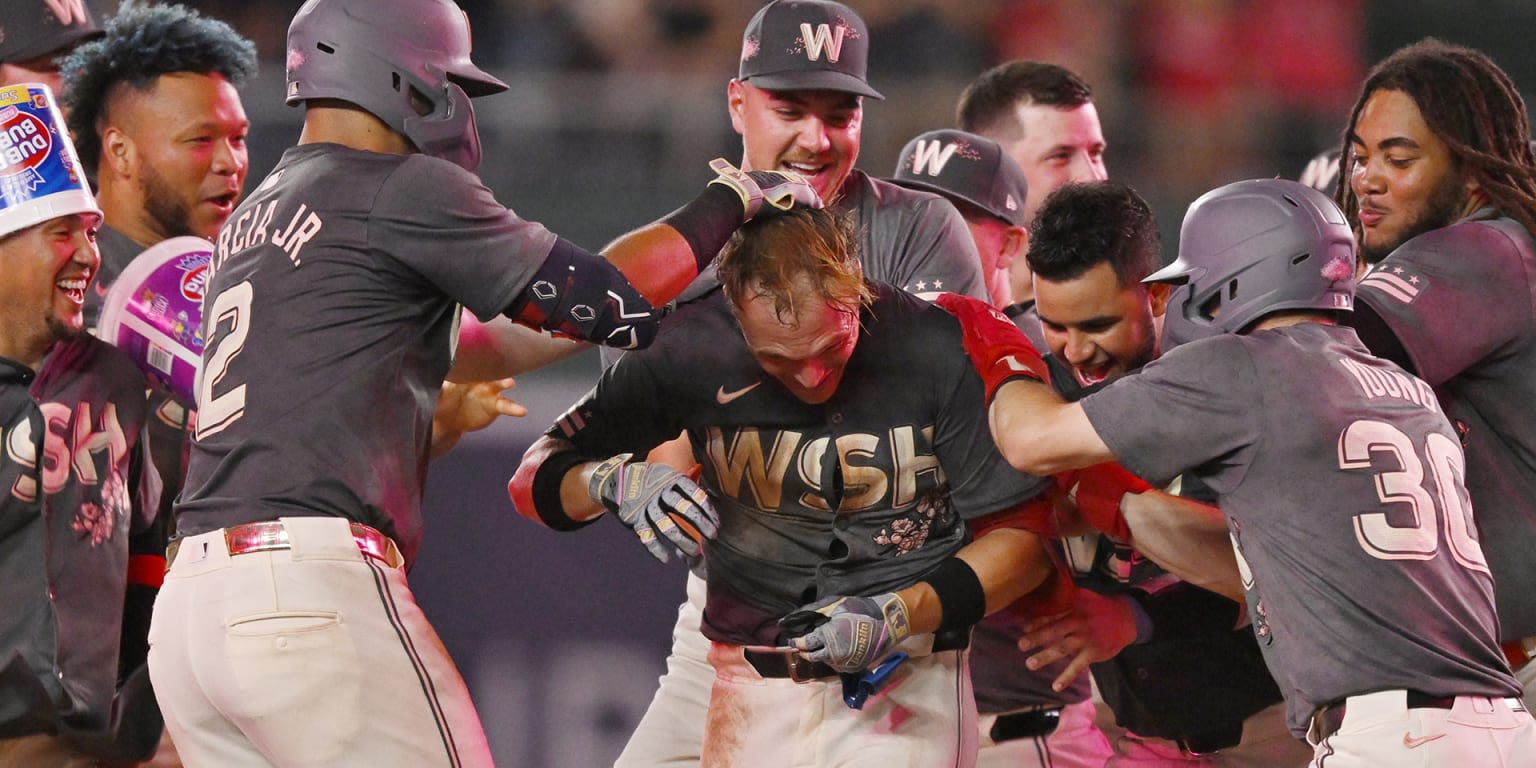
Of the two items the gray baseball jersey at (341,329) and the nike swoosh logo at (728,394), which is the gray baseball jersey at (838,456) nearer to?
the nike swoosh logo at (728,394)

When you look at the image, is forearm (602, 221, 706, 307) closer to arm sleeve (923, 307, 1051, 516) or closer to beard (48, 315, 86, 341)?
arm sleeve (923, 307, 1051, 516)

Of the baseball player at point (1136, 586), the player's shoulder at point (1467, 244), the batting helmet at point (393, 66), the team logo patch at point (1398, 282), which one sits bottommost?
the baseball player at point (1136, 586)

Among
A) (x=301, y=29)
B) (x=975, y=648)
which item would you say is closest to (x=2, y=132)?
(x=301, y=29)

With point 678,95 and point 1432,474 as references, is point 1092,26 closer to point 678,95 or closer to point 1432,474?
point 678,95

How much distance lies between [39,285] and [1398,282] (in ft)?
10.9

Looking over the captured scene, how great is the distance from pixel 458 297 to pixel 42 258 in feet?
4.40

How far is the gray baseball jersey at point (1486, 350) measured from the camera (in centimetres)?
420

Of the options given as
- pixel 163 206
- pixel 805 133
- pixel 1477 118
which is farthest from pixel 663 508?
pixel 163 206

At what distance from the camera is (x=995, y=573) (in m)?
4.01

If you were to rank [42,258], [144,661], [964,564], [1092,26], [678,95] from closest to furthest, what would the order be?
[964,564]
[42,258]
[144,661]
[678,95]
[1092,26]

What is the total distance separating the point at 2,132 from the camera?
451 cm

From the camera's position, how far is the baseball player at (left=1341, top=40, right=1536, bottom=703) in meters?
4.22

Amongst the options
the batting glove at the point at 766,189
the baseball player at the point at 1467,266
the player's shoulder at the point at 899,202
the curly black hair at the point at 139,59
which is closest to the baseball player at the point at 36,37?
the curly black hair at the point at 139,59

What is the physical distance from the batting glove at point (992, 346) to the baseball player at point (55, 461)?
7.19 ft
